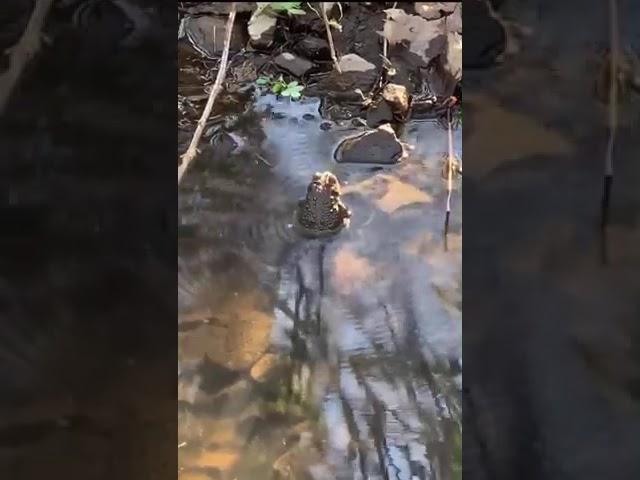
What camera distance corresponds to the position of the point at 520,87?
88 centimetres

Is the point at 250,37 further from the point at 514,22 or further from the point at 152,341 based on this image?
the point at 152,341

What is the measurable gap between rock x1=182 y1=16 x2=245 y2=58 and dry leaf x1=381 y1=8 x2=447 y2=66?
207 mm

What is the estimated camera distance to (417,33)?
127 centimetres

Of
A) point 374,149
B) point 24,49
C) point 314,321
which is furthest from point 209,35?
point 314,321

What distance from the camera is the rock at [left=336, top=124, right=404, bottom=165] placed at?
1106 millimetres

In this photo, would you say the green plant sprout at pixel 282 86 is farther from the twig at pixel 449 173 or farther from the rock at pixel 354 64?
the twig at pixel 449 173

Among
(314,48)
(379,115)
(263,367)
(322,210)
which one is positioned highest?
(314,48)

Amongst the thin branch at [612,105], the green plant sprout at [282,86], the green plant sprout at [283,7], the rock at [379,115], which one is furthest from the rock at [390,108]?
the thin branch at [612,105]

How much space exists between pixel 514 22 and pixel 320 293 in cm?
33

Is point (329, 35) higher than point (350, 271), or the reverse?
point (329, 35)

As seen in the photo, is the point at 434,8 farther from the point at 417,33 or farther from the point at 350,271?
the point at 350,271

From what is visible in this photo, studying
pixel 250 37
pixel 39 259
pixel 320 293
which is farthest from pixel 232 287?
pixel 250 37

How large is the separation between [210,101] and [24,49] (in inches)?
12.7

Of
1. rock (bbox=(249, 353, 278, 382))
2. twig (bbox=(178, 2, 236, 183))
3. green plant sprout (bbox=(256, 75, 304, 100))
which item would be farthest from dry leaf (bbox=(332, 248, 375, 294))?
green plant sprout (bbox=(256, 75, 304, 100))
